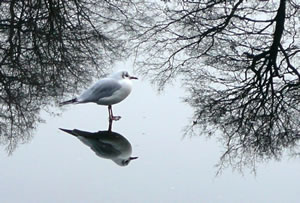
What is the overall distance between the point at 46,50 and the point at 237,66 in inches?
58.0

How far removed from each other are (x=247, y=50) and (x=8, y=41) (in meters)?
1.90

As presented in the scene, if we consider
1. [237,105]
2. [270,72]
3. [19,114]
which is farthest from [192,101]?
[19,114]

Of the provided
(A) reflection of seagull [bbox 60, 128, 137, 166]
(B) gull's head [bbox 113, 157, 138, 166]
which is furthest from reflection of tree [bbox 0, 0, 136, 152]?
(B) gull's head [bbox 113, 157, 138, 166]

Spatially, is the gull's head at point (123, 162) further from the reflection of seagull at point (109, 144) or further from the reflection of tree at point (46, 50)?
the reflection of tree at point (46, 50)

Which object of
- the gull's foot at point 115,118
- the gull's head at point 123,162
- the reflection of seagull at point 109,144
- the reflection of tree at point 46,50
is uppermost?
the reflection of tree at point 46,50

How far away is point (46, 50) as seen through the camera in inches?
164

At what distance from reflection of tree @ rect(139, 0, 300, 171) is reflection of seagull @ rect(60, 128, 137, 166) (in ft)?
1.76

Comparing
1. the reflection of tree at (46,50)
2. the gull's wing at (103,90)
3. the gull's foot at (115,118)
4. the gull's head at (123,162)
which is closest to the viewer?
the gull's head at (123,162)

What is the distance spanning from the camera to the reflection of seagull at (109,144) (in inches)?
110

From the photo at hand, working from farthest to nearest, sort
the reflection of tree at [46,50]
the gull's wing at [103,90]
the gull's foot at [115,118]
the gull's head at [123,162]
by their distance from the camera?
the reflection of tree at [46,50]
the gull's foot at [115,118]
the gull's wing at [103,90]
the gull's head at [123,162]

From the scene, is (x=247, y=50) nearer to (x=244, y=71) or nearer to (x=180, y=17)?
(x=244, y=71)

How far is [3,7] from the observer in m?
4.82

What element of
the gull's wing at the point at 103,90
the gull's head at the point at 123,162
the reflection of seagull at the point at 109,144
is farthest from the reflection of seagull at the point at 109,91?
the gull's head at the point at 123,162

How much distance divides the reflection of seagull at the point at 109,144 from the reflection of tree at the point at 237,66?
0.54 metres
